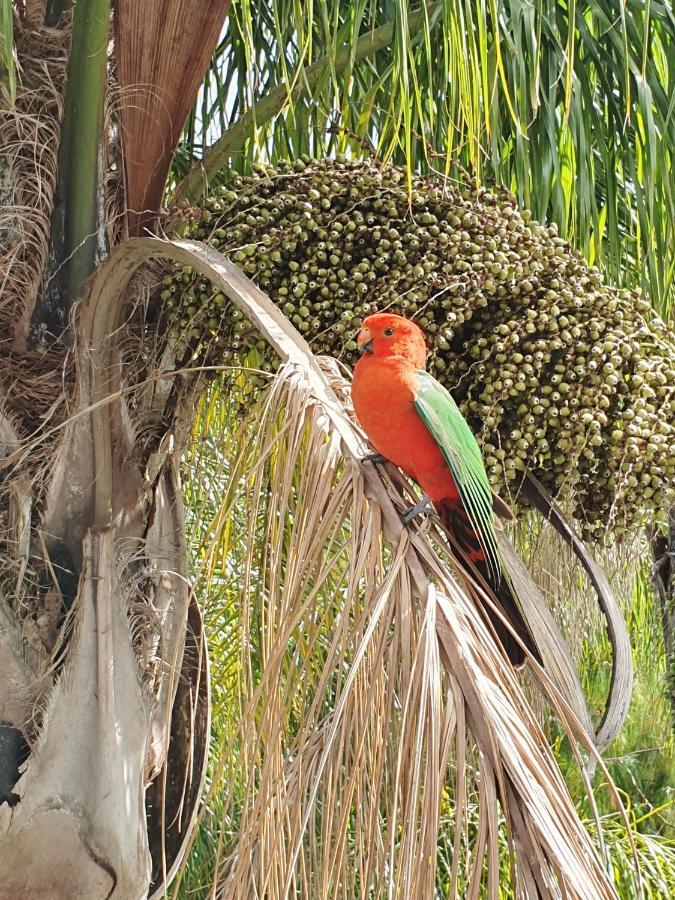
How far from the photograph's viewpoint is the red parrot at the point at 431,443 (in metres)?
1.64

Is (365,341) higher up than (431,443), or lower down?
higher up

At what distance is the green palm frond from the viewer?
260cm

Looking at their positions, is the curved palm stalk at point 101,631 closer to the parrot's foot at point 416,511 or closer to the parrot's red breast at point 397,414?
the parrot's red breast at point 397,414

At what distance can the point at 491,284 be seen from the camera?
2.07 meters

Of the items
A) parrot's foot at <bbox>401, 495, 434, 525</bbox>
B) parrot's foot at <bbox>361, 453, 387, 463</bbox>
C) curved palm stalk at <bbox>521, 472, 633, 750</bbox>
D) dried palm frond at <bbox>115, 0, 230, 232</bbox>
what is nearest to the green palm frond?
dried palm frond at <bbox>115, 0, 230, 232</bbox>

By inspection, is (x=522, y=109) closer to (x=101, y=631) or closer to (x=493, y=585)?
(x=493, y=585)

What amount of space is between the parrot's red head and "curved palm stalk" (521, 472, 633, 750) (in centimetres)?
43

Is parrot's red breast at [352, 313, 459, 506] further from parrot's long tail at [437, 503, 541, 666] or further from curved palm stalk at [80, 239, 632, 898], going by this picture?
curved palm stalk at [80, 239, 632, 898]

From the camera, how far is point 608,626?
2.05 m

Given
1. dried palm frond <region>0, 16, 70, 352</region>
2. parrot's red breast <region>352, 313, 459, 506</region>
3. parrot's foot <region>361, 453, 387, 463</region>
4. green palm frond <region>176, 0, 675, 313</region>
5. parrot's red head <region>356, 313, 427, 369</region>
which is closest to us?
parrot's foot <region>361, 453, 387, 463</region>

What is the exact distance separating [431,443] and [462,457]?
0.32 ft

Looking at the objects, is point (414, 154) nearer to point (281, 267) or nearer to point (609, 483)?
point (281, 267)

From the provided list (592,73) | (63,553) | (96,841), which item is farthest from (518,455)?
(592,73)

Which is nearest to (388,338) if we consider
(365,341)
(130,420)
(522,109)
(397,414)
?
(365,341)
